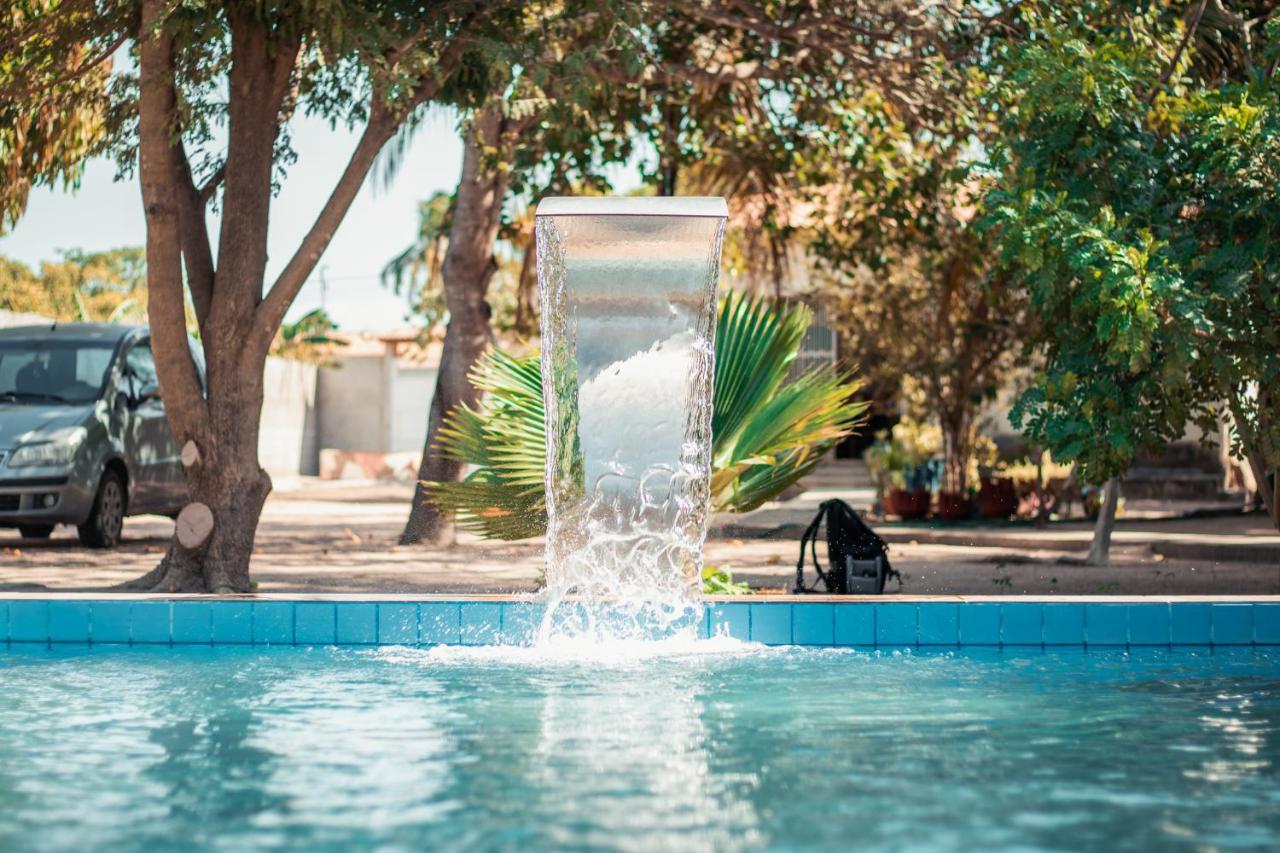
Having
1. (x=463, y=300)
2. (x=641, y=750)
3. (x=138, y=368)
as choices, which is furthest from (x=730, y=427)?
(x=138, y=368)

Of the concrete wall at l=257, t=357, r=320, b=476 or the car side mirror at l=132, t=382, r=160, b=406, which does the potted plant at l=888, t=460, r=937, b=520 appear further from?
the concrete wall at l=257, t=357, r=320, b=476

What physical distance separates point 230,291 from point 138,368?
496 cm

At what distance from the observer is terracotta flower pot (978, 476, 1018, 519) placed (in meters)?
19.0

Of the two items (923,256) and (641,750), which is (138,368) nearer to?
(923,256)

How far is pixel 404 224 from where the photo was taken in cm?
7300

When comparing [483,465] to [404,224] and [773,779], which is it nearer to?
[773,779]

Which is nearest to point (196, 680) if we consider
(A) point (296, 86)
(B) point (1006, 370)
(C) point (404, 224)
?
(A) point (296, 86)

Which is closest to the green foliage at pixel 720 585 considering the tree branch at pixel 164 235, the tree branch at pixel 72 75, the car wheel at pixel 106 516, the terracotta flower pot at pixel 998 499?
the tree branch at pixel 164 235

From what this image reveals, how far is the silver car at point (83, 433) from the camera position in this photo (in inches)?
472

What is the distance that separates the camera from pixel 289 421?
30656 millimetres

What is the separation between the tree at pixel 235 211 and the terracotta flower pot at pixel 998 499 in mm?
11475

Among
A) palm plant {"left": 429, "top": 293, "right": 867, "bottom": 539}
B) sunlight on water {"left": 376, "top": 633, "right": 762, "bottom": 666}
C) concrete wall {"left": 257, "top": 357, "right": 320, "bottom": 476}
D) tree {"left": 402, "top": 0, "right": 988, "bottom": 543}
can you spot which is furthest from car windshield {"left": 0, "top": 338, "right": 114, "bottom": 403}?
concrete wall {"left": 257, "top": 357, "right": 320, "bottom": 476}

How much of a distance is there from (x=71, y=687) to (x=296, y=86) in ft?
16.9

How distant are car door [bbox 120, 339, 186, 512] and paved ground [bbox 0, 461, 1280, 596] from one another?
0.42m
